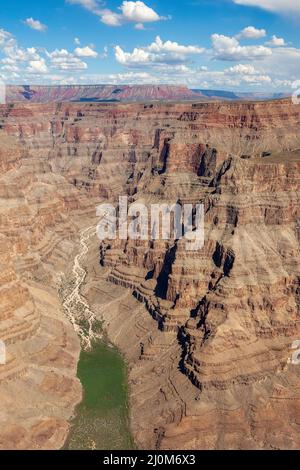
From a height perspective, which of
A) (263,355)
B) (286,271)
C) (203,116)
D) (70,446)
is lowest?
(70,446)

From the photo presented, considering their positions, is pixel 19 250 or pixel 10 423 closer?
pixel 10 423

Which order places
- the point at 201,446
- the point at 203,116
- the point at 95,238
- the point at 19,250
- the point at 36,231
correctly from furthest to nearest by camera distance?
the point at 203,116 < the point at 95,238 < the point at 36,231 < the point at 19,250 < the point at 201,446

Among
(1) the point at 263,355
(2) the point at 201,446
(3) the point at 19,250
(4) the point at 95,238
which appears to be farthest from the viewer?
(4) the point at 95,238

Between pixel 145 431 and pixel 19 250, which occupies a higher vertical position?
pixel 19 250

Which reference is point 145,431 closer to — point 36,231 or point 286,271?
point 286,271

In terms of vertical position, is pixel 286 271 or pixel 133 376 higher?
pixel 286 271

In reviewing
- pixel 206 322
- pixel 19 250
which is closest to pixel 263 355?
pixel 206 322

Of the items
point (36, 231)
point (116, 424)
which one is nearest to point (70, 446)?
point (116, 424)

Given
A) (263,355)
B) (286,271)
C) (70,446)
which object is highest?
(286,271)

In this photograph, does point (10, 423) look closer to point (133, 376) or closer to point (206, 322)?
point (133, 376)
